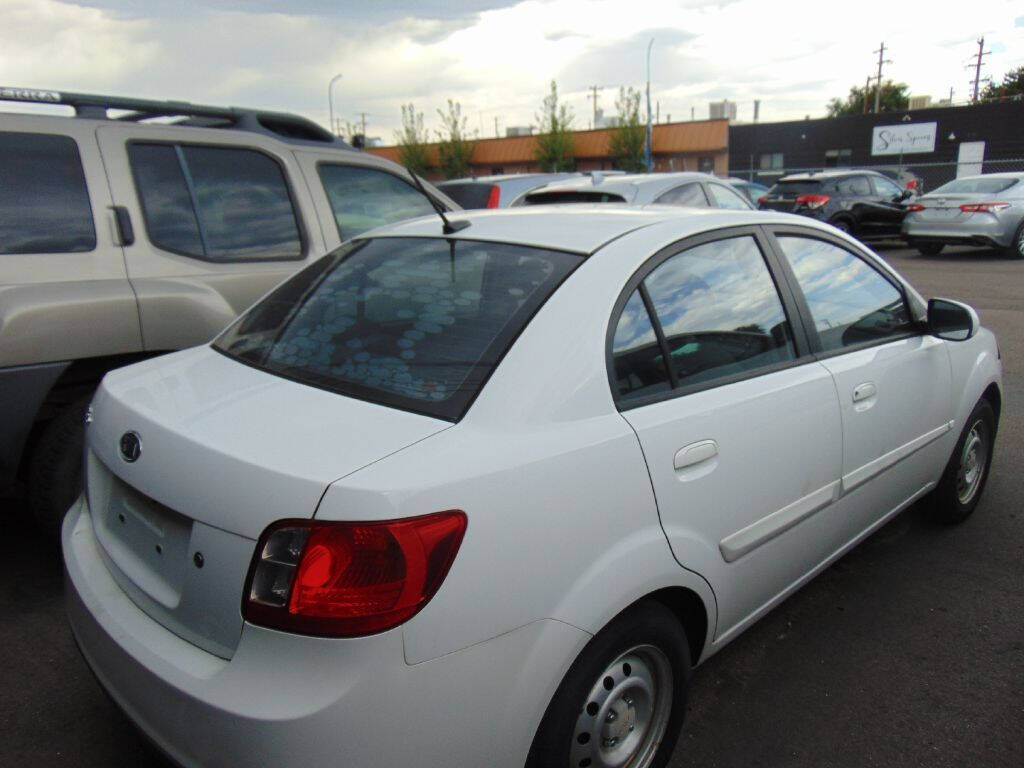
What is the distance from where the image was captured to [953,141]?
1396 inches

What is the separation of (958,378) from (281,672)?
3223 millimetres

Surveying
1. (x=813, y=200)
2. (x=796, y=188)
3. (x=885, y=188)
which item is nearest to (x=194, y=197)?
(x=813, y=200)

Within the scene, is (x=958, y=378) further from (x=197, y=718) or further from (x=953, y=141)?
(x=953, y=141)

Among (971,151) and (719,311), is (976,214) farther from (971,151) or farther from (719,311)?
(971,151)

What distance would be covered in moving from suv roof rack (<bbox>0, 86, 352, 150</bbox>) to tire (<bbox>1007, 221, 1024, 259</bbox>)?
1398 cm

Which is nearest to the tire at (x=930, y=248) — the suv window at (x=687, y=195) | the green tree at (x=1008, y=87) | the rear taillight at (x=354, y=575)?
the suv window at (x=687, y=195)

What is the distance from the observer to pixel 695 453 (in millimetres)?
2166

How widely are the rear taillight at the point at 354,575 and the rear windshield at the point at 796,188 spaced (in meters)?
16.4

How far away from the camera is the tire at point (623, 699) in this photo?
6.15 feet

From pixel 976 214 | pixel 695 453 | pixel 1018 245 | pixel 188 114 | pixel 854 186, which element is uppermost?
pixel 188 114

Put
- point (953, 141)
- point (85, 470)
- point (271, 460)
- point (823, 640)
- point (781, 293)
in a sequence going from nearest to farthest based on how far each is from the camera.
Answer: point (271, 460)
point (85, 470)
point (781, 293)
point (823, 640)
point (953, 141)

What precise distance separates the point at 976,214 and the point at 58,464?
15359 millimetres

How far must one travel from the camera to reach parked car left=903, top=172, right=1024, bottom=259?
Result: 1423 centimetres

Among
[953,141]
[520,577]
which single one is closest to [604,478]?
[520,577]
